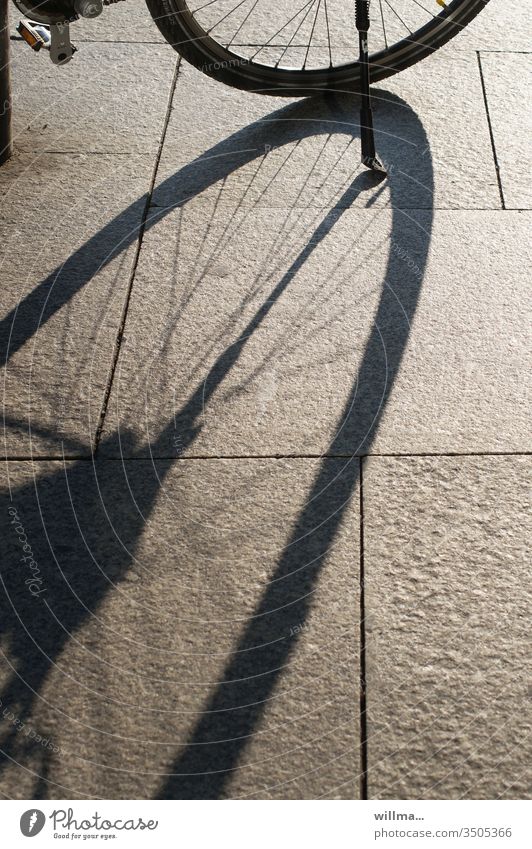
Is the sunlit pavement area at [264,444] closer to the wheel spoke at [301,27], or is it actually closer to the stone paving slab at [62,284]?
the stone paving slab at [62,284]

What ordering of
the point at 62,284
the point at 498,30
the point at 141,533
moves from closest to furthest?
1. the point at 141,533
2. the point at 62,284
3. the point at 498,30

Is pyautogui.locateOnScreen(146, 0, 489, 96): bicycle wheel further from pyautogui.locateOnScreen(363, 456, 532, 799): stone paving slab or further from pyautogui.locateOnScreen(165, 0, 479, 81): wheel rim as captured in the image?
pyautogui.locateOnScreen(363, 456, 532, 799): stone paving slab

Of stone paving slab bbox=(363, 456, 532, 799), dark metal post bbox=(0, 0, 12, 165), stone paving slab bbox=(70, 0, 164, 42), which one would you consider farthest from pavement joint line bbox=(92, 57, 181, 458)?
stone paving slab bbox=(363, 456, 532, 799)

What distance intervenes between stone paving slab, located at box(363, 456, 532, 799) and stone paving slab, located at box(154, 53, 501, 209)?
1.63 meters

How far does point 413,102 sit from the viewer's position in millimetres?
5203

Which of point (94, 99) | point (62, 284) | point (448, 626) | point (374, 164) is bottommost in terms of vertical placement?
point (448, 626)

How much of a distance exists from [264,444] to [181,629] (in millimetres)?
764

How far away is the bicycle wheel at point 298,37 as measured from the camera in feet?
16.2

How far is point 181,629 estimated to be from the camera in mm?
3043

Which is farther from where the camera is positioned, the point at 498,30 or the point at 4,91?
the point at 498,30

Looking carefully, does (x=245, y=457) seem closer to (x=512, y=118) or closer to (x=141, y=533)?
(x=141, y=533)

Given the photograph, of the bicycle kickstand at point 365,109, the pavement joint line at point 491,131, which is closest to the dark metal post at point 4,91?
the bicycle kickstand at point 365,109

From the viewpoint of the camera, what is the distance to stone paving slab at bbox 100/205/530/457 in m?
3.61

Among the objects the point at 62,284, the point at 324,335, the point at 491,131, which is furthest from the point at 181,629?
the point at 491,131
